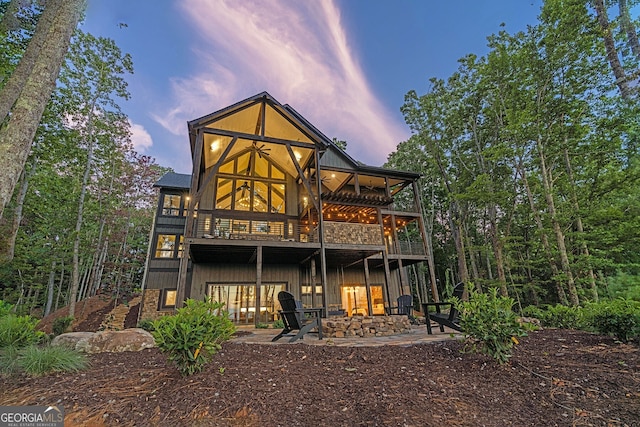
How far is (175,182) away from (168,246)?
122 inches

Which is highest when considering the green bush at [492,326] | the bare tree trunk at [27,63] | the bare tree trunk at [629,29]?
the bare tree trunk at [629,29]

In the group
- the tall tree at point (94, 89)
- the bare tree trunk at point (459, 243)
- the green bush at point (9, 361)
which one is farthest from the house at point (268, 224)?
the green bush at point (9, 361)

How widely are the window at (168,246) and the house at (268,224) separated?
4 cm

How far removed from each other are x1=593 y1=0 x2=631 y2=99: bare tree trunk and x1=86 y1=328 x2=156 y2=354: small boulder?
13.1 meters

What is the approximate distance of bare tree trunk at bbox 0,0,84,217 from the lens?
2992 millimetres

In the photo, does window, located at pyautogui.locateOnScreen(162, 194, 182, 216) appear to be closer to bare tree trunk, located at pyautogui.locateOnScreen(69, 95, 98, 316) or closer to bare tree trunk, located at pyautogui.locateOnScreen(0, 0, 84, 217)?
bare tree trunk, located at pyautogui.locateOnScreen(69, 95, 98, 316)

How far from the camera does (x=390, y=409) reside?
2186mm

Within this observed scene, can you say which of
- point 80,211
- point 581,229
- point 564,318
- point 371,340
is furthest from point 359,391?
point 80,211

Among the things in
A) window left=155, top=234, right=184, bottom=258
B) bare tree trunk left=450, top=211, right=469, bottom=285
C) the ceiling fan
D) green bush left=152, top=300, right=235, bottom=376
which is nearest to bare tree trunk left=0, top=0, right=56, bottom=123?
green bush left=152, top=300, right=235, bottom=376

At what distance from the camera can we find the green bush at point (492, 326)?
2.94 m

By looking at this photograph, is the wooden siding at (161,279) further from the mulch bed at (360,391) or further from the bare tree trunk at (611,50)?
the bare tree trunk at (611,50)

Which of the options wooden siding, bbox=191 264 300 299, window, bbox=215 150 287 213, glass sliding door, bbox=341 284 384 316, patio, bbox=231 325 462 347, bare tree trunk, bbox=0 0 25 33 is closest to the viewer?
patio, bbox=231 325 462 347

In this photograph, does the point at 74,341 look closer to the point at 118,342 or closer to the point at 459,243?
the point at 118,342

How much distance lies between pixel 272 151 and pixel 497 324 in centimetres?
1003
